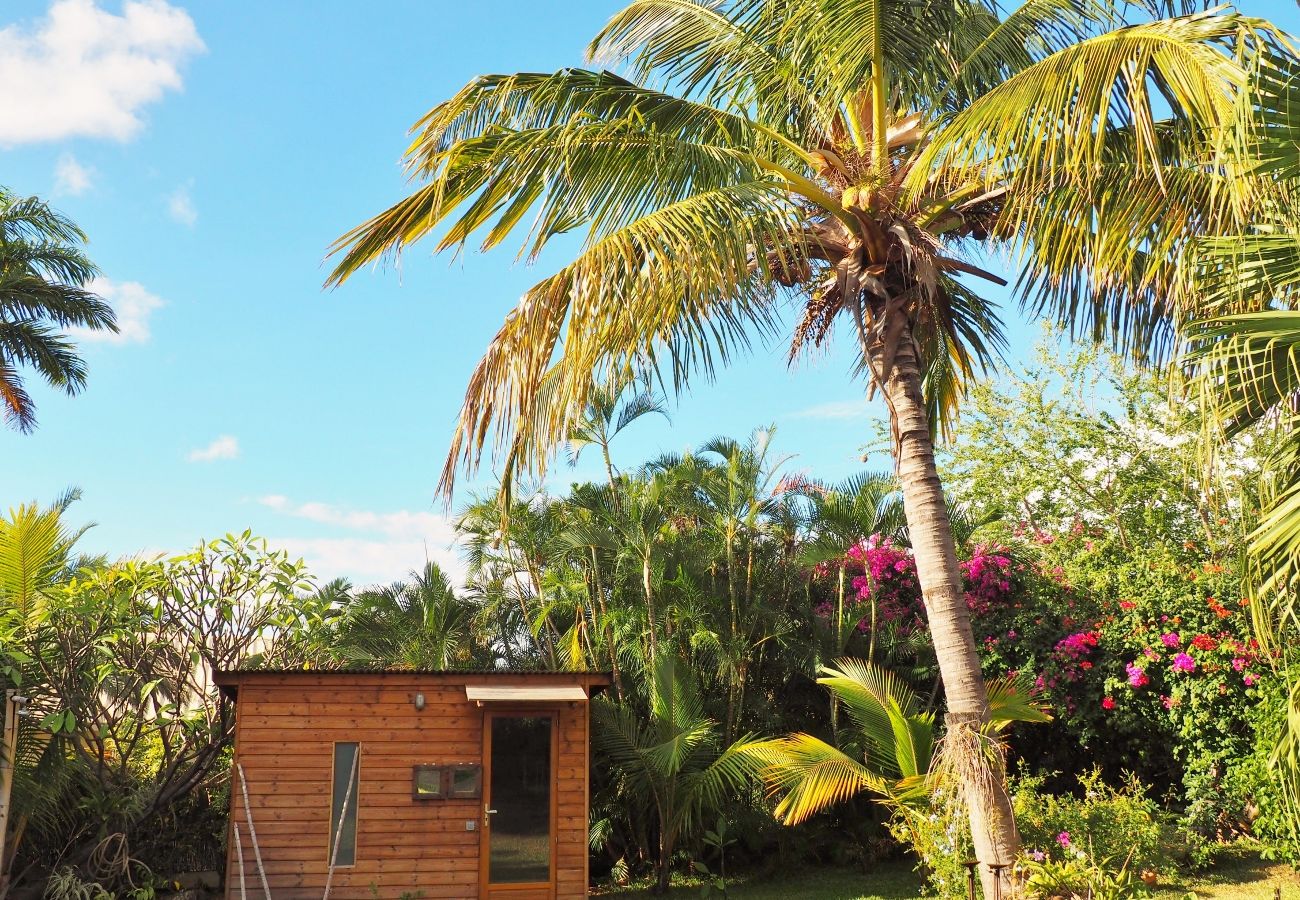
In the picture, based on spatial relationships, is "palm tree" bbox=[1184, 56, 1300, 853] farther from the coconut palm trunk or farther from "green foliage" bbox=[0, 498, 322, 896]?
"green foliage" bbox=[0, 498, 322, 896]

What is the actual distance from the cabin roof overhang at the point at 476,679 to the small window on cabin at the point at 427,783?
78 centimetres

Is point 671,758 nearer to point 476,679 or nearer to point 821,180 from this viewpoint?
point 476,679

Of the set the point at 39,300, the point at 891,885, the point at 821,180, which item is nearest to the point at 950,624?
the point at 821,180

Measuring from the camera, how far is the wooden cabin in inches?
382

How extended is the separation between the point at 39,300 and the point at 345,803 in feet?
38.8

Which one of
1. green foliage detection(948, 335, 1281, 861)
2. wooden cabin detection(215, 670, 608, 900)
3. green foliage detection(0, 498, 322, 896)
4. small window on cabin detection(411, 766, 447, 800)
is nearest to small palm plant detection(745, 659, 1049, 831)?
wooden cabin detection(215, 670, 608, 900)

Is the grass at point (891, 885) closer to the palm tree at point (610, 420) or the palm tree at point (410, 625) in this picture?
the palm tree at point (410, 625)

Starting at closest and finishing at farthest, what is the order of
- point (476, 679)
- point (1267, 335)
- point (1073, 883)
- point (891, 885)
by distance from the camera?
point (1267, 335)
point (1073, 883)
point (476, 679)
point (891, 885)

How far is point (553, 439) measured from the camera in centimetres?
612

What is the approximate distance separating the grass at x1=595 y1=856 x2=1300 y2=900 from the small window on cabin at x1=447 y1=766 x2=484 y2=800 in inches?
91.3

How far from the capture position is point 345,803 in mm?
9844

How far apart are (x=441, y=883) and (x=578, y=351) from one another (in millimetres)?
6146

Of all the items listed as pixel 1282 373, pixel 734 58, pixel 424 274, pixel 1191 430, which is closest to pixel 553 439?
pixel 424 274

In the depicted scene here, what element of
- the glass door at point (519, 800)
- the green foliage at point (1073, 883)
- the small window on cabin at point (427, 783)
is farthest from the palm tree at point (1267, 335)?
the small window on cabin at point (427, 783)
